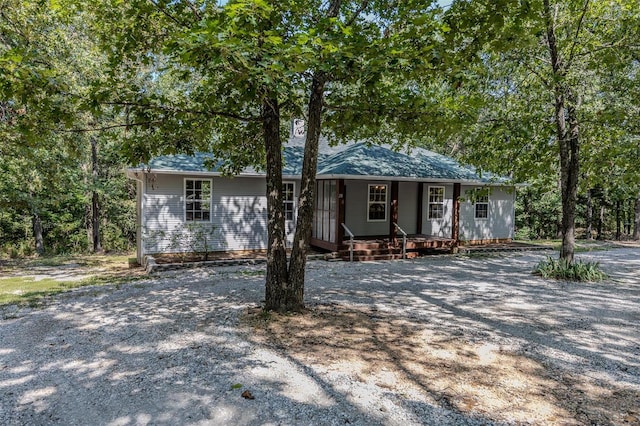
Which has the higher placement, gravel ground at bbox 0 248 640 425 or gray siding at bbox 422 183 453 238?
gray siding at bbox 422 183 453 238

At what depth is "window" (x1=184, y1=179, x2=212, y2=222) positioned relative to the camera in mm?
12000

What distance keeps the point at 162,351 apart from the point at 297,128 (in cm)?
1226

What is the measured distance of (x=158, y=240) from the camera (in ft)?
38.3

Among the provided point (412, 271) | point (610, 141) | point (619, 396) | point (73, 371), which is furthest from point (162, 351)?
point (610, 141)

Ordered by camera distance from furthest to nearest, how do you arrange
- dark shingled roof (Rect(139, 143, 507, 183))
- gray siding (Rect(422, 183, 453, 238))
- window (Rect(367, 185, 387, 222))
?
gray siding (Rect(422, 183, 453, 238)), window (Rect(367, 185, 387, 222)), dark shingled roof (Rect(139, 143, 507, 183))

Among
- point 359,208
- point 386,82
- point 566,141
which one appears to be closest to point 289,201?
point 359,208

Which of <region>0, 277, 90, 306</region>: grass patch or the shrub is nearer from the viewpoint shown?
<region>0, 277, 90, 306</region>: grass patch

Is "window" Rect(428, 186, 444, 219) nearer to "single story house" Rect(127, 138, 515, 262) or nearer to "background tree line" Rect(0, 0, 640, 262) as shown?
"single story house" Rect(127, 138, 515, 262)

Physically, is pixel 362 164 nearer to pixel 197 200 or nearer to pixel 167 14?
pixel 197 200

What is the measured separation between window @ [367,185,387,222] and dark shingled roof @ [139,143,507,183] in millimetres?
1060

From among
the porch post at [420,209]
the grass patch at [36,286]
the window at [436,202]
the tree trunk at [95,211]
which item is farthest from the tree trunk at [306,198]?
the tree trunk at [95,211]

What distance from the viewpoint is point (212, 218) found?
1230 centimetres

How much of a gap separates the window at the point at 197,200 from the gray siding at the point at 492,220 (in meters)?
9.27

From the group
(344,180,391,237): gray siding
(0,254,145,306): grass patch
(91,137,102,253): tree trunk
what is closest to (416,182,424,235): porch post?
(344,180,391,237): gray siding
